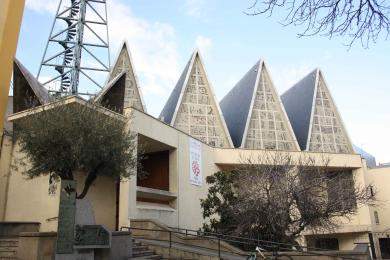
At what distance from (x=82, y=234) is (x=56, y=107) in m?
3.93

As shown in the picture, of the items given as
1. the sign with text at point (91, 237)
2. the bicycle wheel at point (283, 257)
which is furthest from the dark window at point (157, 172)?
the sign with text at point (91, 237)

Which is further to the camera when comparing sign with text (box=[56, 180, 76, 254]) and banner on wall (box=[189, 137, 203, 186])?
banner on wall (box=[189, 137, 203, 186])

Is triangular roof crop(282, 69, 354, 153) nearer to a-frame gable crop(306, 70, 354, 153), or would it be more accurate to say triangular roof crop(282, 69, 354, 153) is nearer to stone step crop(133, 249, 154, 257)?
a-frame gable crop(306, 70, 354, 153)

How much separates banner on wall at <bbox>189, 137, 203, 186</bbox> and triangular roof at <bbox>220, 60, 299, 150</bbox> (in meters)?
9.29

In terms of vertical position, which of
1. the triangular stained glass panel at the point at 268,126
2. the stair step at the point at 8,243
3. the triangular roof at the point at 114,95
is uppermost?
the triangular stained glass panel at the point at 268,126

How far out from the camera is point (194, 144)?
81.9 feet

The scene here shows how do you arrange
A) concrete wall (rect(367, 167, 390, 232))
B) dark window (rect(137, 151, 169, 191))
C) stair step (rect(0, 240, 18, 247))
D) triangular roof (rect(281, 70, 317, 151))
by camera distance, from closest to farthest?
1. stair step (rect(0, 240, 18, 247))
2. dark window (rect(137, 151, 169, 191))
3. concrete wall (rect(367, 167, 390, 232))
4. triangular roof (rect(281, 70, 317, 151))

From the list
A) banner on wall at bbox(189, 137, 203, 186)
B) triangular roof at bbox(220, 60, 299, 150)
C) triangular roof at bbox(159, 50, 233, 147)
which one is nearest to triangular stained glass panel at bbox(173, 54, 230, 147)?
triangular roof at bbox(159, 50, 233, 147)

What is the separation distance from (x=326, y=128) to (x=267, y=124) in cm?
619

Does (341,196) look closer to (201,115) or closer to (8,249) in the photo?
(8,249)

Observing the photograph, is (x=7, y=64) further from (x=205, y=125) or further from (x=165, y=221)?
(x=205, y=125)

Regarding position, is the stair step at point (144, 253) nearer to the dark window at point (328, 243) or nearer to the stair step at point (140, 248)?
the stair step at point (140, 248)

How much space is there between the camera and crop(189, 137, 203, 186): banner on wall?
78.9ft

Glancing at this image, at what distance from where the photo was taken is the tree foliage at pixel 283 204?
16.3 metres
